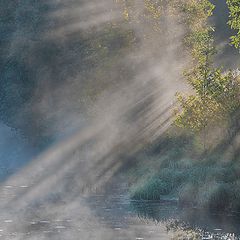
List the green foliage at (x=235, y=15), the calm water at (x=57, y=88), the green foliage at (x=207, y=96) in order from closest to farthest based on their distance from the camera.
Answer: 1. the green foliage at (x=235, y=15)
2. the green foliage at (x=207, y=96)
3. the calm water at (x=57, y=88)

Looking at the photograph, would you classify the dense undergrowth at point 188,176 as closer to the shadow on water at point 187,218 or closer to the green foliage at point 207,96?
the shadow on water at point 187,218

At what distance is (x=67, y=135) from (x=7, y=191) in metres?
25.5

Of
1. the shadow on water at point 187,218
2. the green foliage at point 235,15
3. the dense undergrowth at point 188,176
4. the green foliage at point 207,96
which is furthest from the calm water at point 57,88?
the green foliage at point 235,15

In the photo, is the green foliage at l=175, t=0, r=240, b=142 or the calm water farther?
the calm water

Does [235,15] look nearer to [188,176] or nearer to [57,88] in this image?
[188,176]

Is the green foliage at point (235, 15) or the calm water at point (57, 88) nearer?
the green foliage at point (235, 15)

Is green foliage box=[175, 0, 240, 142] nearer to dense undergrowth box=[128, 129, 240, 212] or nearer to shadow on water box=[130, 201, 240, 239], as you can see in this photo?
dense undergrowth box=[128, 129, 240, 212]

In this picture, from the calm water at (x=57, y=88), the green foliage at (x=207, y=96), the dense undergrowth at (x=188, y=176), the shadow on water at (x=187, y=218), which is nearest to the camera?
the shadow on water at (x=187, y=218)

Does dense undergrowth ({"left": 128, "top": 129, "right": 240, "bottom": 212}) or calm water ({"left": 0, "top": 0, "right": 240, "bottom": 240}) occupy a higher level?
calm water ({"left": 0, "top": 0, "right": 240, "bottom": 240})

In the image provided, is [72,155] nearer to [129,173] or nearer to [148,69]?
[148,69]

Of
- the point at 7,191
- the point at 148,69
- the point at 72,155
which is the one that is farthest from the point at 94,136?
the point at 7,191

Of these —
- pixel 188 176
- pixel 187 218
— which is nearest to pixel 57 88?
pixel 188 176

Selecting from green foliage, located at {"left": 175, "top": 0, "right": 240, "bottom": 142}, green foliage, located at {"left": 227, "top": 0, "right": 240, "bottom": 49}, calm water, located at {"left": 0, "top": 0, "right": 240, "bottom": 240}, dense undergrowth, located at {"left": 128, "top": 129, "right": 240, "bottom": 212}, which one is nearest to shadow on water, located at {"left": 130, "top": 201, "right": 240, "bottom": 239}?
dense undergrowth, located at {"left": 128, "top": 129, "right": 240, "bottom": 212}

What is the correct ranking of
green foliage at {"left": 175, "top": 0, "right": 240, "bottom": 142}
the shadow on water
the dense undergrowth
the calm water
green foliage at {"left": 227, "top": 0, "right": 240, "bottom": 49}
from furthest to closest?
the calm water < green foliage at {"left": 175, "top": 0, "right": 240, "bottom": 142} < the dense undergrowth < green foliage at {"left": 227, "top": 0, "right": 240, "bottom": 49} < the shadow on water
